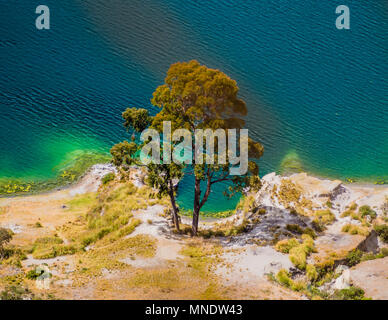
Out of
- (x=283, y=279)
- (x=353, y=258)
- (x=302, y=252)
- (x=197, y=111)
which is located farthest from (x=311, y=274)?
(x=197, y=111)

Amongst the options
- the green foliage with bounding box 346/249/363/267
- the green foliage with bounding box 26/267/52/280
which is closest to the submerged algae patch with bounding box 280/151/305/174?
the green foliage with bounding box 346/249/363/267

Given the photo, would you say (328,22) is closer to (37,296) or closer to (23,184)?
(23,184)

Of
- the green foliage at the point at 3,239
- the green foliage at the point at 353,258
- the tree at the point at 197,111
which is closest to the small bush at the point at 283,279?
the green foliage at the point at 353,258

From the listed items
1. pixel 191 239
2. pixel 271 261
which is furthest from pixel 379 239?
pixel 191 239

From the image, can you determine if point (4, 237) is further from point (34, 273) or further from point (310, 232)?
point (310, 232)

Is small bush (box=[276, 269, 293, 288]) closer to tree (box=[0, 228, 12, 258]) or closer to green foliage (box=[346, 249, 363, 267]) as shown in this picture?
green foliage (box=[346, 249, 363, 267])
